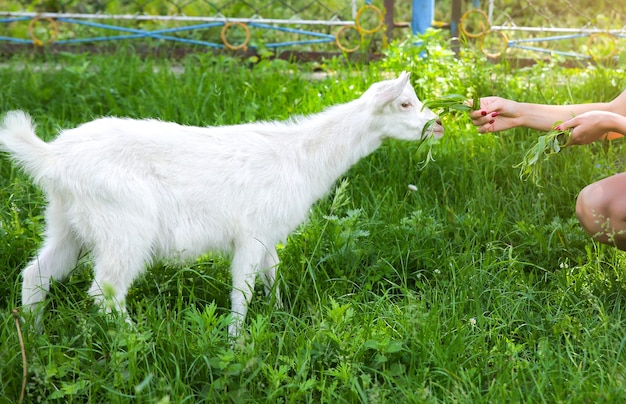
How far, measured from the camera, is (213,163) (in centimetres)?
311

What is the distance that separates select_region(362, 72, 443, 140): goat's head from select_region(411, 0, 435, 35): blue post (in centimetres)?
205

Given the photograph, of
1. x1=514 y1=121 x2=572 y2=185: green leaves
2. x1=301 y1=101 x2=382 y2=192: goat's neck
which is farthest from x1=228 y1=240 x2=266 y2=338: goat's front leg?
x1=514 y1=121 x2=572 y2=185: green leaves

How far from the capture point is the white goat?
2.85 m

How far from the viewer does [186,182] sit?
3.03 metres

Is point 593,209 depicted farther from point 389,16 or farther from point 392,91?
point 389,16

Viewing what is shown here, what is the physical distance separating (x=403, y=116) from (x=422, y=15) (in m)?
2.19

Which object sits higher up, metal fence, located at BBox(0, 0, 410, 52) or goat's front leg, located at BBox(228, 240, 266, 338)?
metal fence, located at BBox(0, 0, 410, 52)

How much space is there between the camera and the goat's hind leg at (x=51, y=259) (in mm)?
2994

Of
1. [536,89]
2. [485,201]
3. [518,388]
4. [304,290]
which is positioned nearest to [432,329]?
[518,388]

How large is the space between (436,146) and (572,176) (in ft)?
2.40

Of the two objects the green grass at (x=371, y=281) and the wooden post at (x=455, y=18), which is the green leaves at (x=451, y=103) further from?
the wooden post at (x=455, y=18)

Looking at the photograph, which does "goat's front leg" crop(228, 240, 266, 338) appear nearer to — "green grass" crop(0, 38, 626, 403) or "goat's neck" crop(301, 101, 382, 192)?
"green grass" crop(0, 38, 626, 403)

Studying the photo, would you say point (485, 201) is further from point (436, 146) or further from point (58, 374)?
point (58, 374)

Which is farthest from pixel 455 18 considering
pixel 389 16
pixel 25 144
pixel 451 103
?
pixel 25 144
